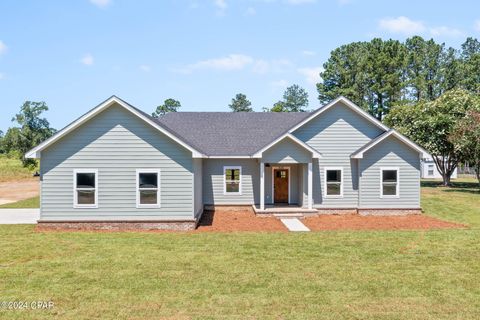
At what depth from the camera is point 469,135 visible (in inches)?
1126

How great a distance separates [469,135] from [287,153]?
64.6 feet

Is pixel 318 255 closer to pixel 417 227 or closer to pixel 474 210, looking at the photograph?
pixel 417 227

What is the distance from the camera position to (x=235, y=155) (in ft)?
65.8

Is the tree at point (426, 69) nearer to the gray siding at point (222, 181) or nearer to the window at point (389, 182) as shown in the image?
the window at point (389, 182)

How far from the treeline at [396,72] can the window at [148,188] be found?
47.7 meters

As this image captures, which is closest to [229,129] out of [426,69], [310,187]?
[310,187]

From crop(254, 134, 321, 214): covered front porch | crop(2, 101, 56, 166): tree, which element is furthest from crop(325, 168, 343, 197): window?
crop(2, 101, 56, 166): tree

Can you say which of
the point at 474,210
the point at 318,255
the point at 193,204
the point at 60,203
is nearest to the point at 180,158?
the point at 193,204

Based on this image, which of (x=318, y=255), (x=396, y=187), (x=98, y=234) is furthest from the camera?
(x=396, y=187)

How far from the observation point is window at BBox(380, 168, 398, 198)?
63.7 ft

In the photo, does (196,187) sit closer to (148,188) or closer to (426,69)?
(148,188)

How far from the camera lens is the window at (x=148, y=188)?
1535 cm

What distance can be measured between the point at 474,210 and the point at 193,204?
17.0 meters

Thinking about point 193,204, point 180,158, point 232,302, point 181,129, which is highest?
point 181,129
